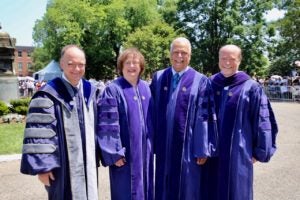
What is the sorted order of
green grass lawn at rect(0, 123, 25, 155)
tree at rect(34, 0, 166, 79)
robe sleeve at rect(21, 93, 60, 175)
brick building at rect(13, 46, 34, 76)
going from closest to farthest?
robe sleeve at rect(21, 93, 60, 175), green grass lawn at rect(0, 123, 25, 155), tree at rect(34, 0, 166, 79), brick building at rect(13, 46, 34, 76)

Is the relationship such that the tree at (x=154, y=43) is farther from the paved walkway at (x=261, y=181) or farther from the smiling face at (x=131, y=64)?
the smiling face at (x=131, y=64)

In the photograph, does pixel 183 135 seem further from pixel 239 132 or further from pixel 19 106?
pixel 19 106

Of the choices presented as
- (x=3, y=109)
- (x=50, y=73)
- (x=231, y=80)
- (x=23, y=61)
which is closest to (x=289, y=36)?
(x=50, y=73)

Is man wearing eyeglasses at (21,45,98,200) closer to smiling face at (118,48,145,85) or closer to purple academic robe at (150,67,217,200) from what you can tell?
smiling face at (118,48,145,85)

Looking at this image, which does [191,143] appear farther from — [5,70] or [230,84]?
[5,70]

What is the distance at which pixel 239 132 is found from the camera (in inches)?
173

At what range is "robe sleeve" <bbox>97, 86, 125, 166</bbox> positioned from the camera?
4086mm

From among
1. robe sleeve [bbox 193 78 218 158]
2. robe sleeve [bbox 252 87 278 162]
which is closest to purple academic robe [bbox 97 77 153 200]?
robe sleeve [bbox 193 78 218 158]

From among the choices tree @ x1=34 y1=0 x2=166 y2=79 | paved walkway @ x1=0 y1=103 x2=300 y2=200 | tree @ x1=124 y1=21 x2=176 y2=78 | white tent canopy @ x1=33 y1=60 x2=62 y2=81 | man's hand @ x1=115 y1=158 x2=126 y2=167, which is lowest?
paved walkway @ x1=0 y1=103 x2=300 y2=200

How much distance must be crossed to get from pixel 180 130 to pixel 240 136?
25.7 inches

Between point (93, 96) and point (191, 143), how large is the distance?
3.93ft

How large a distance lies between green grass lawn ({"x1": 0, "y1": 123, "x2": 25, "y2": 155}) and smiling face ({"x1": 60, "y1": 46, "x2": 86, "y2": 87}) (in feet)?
19.5

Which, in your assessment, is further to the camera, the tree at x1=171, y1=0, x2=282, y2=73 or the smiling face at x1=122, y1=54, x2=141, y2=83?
the tree at x1=171, y1=0, x2=282, y2=73

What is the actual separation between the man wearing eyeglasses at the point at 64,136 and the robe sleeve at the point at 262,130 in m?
1.77
